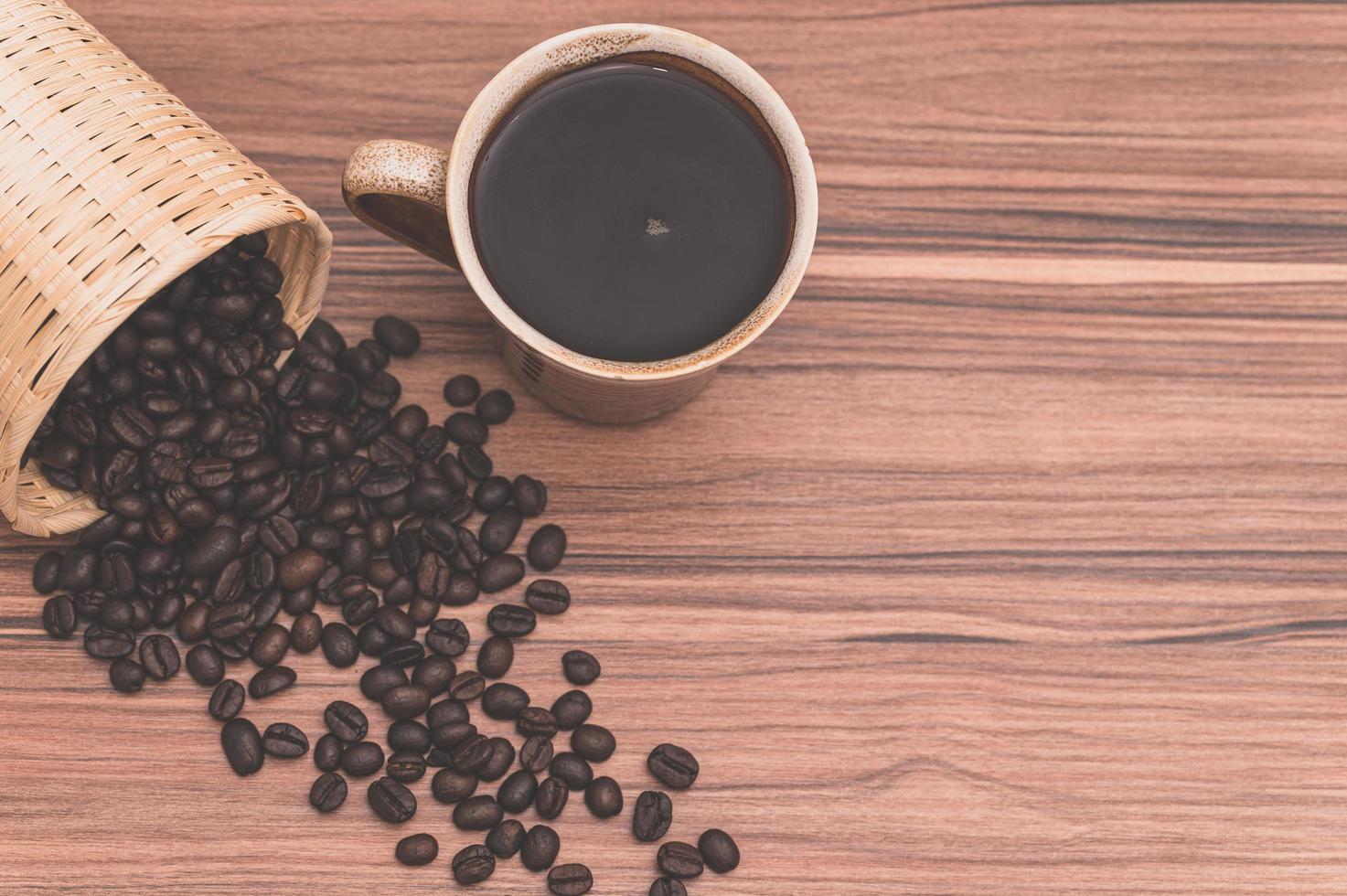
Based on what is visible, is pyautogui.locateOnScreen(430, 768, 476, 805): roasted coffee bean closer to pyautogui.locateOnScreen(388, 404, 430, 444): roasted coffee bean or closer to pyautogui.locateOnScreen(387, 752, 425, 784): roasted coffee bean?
pyautogui.locateOnScreen(387, 752, 425, 784): roasted coffee bean

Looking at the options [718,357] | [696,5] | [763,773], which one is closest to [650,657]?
[763,773]

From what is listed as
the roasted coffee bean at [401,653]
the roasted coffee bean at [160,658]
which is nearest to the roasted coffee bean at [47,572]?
the roasted coffee bean at [160,658]

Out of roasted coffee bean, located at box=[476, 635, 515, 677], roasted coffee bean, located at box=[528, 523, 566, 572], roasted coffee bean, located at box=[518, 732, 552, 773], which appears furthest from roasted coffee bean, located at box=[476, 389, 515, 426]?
roasted coffee bean, located at box=[518, 732, 552, 773]

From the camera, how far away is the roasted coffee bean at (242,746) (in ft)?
3.42

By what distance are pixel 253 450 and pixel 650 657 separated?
1.45 ft

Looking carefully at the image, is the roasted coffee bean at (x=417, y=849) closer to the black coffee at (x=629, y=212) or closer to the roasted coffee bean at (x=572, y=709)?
the roasted coffee bean at (x=572, y=709)

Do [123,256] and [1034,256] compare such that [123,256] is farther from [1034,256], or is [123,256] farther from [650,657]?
[1034,256]

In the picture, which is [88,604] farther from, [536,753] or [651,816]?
[651,816]

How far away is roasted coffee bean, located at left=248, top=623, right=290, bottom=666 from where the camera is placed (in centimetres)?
106

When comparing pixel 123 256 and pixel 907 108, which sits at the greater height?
pixel 907 108

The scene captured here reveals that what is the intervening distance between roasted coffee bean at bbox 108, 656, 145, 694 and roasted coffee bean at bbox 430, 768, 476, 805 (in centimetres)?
30

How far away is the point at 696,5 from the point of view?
1.21 m

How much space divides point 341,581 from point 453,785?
0.76 ft

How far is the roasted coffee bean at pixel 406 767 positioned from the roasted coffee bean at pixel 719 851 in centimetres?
29
